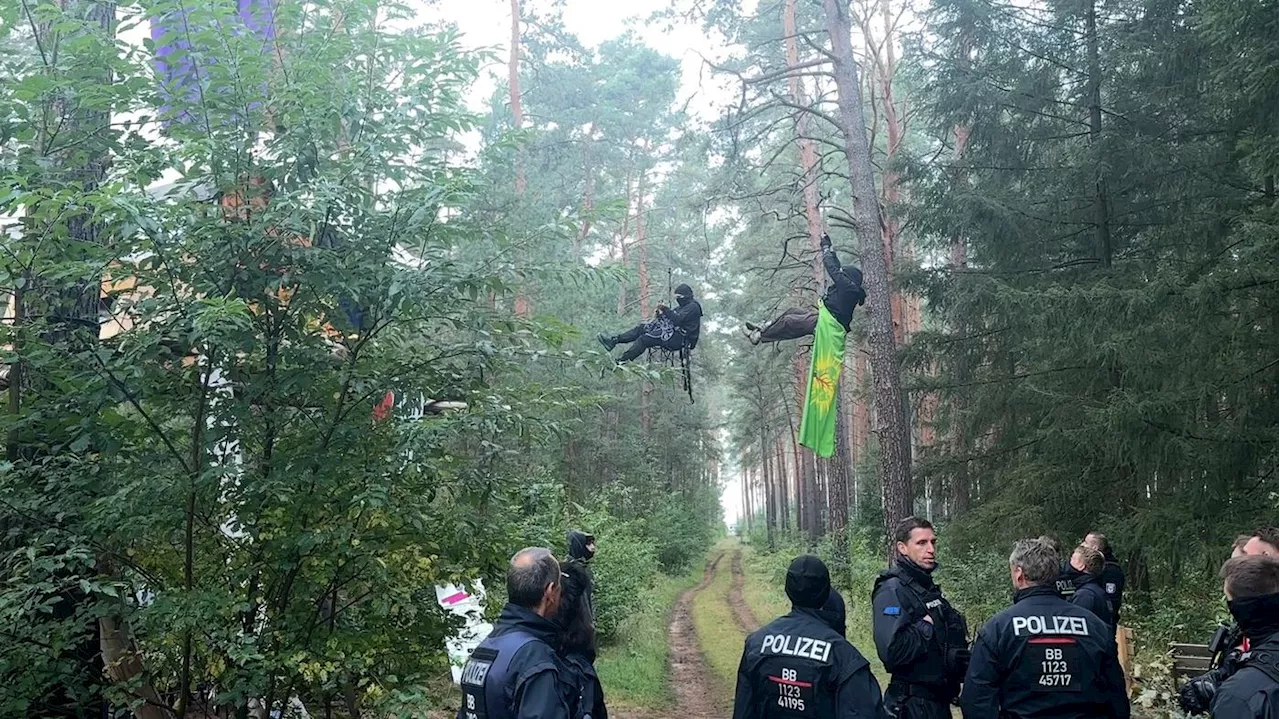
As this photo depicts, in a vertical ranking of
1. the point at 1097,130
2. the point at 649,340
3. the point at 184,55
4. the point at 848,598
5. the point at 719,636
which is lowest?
the point at 719,636

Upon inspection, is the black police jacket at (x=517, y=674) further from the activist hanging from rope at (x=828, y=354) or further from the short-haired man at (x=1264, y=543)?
the activist hanging from rope at (x=828, y=354)

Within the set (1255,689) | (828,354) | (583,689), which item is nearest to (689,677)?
(828,354)

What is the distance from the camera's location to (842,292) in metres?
8.77

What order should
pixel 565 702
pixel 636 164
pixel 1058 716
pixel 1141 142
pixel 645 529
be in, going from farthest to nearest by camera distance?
pixel 636 164, pixel 645 529, pixel 1141 142, pixel 1058 716, pixel 565 702

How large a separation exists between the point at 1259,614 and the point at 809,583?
1.74 meters

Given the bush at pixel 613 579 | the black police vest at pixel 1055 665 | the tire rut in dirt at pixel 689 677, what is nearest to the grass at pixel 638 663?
the tire rut in dirt at pixel 689 677

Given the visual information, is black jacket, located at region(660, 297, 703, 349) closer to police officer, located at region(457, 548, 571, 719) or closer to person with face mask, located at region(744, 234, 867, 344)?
person with face mask, located at region(744, 234, 867, 344)

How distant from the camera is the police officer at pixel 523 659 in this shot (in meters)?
3.24

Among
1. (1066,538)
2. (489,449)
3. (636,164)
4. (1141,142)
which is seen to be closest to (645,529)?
(636,164)

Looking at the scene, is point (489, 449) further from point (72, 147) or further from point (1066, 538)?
point (1066, 538)

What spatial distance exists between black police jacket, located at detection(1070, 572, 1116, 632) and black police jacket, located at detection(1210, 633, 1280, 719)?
9.93ft

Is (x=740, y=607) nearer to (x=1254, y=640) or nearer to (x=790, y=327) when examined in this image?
(x=790, y=327)

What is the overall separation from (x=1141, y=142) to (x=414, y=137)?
10.3 meters

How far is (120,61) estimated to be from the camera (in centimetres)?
478
